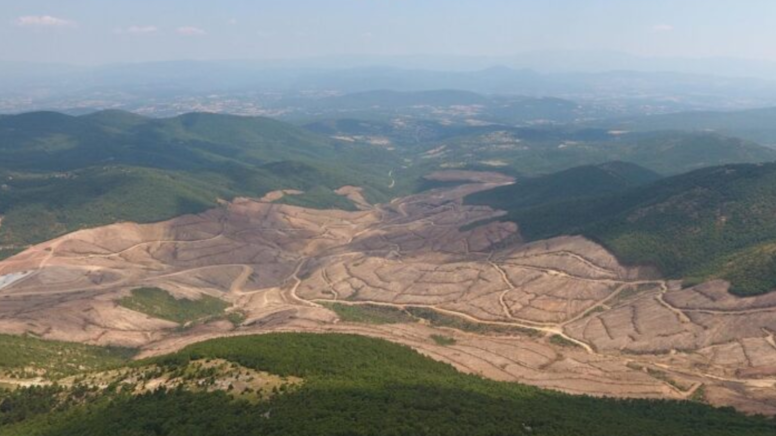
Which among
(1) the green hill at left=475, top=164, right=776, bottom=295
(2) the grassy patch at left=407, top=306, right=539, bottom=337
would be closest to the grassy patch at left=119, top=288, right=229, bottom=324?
(2) the grassy patch at left=407, top=306, right=539, bottom=337

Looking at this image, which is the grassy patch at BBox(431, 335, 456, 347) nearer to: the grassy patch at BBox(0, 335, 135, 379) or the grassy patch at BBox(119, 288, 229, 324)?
the grassy patch at BBox(119, 288, 229, 324)

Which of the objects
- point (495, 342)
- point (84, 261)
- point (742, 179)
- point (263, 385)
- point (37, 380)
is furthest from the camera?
point (84, 261)

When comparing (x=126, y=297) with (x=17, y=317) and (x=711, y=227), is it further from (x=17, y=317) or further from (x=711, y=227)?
(x=711, y=227)

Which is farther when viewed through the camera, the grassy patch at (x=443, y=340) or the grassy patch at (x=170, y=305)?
the grassy patch at (x=170, y=305)

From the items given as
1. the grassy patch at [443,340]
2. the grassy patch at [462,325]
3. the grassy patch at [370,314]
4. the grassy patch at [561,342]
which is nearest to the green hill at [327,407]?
the grassy patch at [443,340]

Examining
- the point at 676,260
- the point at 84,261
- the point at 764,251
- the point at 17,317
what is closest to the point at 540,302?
the point at 676,260

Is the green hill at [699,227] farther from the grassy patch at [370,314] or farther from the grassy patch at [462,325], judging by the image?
the grassy patch at [370,314]

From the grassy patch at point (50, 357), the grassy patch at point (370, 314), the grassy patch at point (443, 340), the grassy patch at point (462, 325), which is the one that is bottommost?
the grassy patch at point (370, 314)
